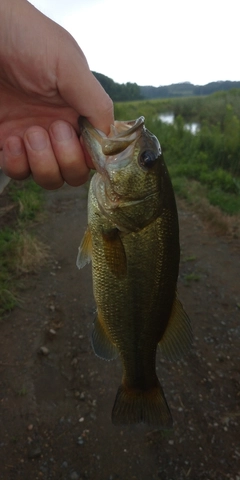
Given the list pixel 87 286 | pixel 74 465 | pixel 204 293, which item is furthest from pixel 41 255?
pixel 74 465

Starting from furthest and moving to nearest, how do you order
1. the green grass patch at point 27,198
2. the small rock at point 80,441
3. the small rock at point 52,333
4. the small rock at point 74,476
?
the green grass patch at point 27,198 < the small rock at point 52,333 < the small rock at point 80,441 < the small rock at point 74,476

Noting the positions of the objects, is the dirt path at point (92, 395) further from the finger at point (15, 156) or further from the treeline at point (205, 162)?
the treeline at point (205, 162)

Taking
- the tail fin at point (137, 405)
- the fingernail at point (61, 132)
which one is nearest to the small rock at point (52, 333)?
the tail fin at point (137, 405)

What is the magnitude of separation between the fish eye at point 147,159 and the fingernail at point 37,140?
633 millimetres

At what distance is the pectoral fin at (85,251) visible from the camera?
6.40 ft

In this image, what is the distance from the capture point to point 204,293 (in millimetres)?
5422

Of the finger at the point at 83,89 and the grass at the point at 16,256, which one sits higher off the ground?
the finger at the point at 83,89

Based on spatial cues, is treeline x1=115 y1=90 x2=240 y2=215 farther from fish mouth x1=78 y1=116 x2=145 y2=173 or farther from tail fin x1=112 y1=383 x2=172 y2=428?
fish mouth x1=78 y1=116 x2=145 y2=173

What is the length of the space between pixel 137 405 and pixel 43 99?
184cm

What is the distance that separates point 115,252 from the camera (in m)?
1.82

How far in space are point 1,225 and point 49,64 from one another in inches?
195

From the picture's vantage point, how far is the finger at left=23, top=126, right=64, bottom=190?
2.10m

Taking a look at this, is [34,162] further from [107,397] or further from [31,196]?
[31,196]

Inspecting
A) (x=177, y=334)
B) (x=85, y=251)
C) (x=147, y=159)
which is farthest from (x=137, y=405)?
(x=147, y=159)
